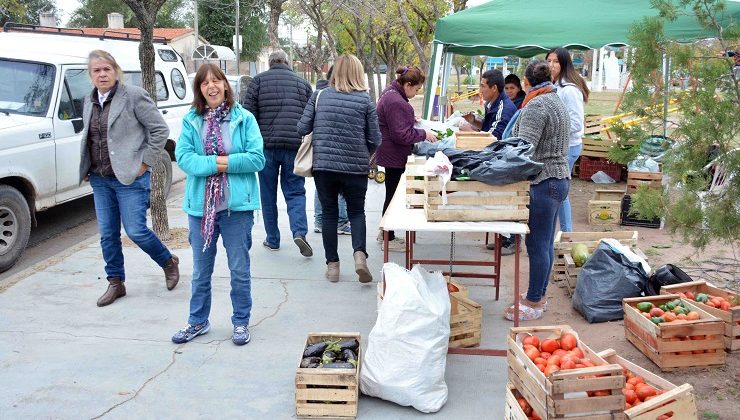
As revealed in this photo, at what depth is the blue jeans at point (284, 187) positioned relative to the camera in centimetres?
688

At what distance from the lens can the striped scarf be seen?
4516mm

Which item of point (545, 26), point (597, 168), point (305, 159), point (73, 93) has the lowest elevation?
point (597, 168)

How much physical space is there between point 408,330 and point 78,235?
20.2 feet

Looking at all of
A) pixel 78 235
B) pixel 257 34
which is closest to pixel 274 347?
pixel 78 235

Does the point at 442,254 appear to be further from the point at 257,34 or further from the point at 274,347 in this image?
the point at 257,34

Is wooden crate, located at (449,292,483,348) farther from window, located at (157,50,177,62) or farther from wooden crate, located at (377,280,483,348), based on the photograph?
window, located at (157,50,177,62)

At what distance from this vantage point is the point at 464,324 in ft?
15.6

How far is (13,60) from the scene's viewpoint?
774 centimetres

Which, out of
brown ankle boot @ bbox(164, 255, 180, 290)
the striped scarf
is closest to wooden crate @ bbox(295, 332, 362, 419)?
the striped scarf

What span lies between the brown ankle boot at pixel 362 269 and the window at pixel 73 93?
386 cm

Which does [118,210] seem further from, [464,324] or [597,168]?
[597,168]

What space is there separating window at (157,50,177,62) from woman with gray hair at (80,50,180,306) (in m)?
5.63

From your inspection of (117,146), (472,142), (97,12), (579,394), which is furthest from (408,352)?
(97,12)

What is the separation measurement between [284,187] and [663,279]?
141 inches
